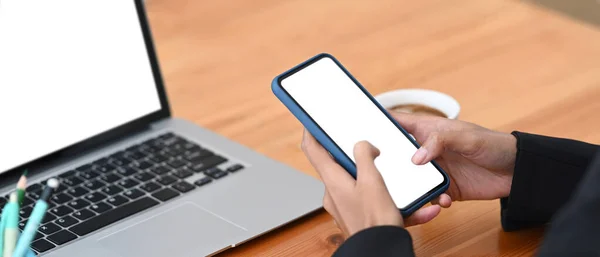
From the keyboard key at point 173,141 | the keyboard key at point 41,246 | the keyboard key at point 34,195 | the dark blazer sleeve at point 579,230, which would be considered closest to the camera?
the dark blazer sleeve at point 579,230

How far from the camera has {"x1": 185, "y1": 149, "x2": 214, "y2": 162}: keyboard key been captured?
1.09 m

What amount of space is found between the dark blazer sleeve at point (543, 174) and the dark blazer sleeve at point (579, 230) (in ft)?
0.64

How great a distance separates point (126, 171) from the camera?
3.49ft

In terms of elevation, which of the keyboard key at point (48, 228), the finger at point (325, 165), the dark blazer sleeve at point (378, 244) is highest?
the finger at point (325, 165)

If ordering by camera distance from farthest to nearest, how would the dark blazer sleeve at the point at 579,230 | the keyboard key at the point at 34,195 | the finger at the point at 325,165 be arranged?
the keyboard key at the point at 34,195 → the finger at the point at 325,165 → the dark blazer sleeve at the point at 579,230

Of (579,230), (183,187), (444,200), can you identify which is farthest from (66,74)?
(579,230)

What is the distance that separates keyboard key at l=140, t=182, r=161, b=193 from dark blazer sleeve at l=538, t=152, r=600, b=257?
1.56 feet

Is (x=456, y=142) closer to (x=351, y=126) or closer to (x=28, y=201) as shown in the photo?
(x=351, y=126)

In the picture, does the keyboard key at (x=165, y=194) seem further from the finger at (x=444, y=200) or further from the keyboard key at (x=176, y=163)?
the finger at (x=444, y=200)

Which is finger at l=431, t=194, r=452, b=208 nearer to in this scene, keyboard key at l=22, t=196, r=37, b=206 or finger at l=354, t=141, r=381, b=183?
finger at l=354, t=141, r=381, b=183

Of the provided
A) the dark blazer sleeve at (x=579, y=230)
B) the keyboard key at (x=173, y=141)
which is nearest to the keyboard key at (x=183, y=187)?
the keyboard key at (x=173, y=141)

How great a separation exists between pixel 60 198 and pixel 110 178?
7cm

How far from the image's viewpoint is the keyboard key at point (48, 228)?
94cm

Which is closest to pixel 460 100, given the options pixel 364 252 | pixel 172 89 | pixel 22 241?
pixel 172 89
